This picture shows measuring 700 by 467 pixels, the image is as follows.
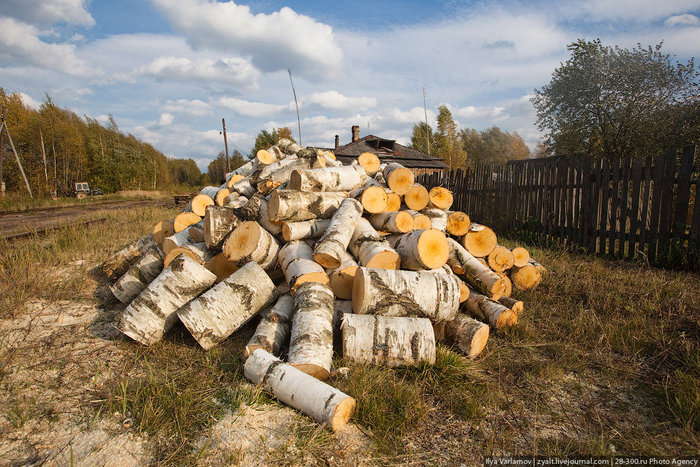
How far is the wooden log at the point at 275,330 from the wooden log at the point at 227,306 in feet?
0.77

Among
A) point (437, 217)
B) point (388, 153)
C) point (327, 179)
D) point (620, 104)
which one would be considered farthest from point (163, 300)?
point (388, 153)

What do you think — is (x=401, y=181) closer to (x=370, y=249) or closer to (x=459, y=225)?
(x=459, y=225)

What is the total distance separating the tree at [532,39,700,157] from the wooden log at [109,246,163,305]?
2088 cm

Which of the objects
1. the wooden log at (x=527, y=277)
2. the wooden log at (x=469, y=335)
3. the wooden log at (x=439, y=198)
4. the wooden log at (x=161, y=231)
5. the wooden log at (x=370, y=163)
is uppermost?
the wooden log at (x=370, y=163)

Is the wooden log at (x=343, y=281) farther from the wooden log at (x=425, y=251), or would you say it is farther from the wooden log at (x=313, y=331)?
the wooden log at (x=425, y=251)

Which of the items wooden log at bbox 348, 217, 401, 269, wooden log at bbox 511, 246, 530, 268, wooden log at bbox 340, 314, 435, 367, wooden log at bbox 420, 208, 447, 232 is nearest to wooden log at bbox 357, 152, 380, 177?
wooden log at bbox 420, 208, 447, 232

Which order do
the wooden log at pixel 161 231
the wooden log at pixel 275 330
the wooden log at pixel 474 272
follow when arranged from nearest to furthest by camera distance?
the wooden log at pixel 275 330 < the wooden log at pixel 474 272 < the wooden log at pixel 161 231

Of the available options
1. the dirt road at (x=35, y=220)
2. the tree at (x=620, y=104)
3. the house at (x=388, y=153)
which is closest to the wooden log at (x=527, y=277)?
the dirt road at (x=35, y=220)

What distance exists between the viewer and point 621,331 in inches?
136

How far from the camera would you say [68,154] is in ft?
110

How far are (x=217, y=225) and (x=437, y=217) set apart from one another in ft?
10.5

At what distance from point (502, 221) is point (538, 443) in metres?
7.01

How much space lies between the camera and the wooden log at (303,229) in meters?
4.36

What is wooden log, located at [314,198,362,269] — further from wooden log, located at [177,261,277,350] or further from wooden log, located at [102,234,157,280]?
wooden log, located at [102,234,157,280]
